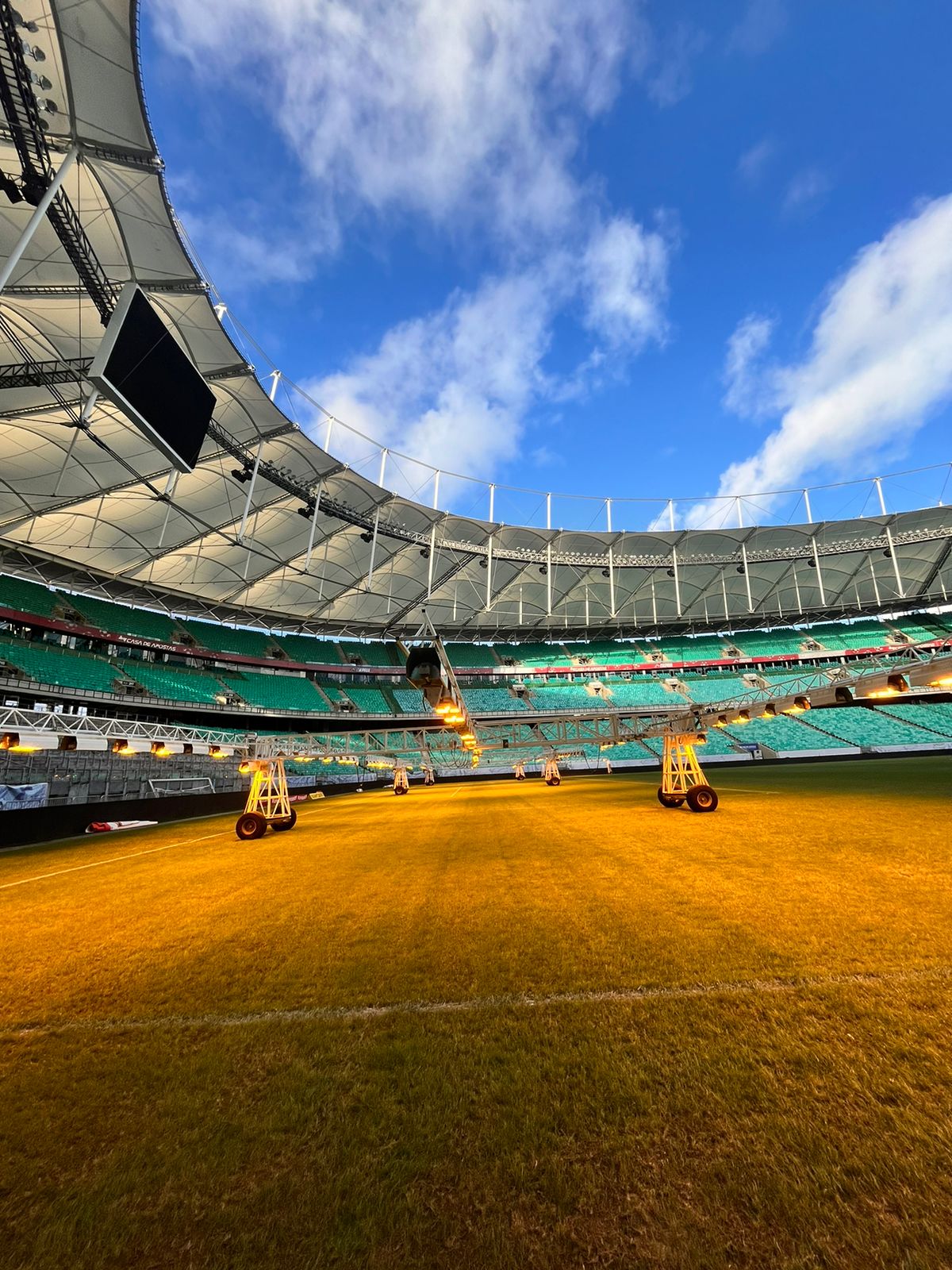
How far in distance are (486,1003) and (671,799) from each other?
12.4 m

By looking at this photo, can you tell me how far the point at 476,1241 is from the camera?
1.83m

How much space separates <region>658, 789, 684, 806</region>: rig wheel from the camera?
14.1 m

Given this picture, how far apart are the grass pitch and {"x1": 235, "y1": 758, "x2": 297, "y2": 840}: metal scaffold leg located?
798cm

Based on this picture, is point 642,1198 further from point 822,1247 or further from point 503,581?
point 503,581

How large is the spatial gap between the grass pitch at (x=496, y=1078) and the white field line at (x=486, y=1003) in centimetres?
3

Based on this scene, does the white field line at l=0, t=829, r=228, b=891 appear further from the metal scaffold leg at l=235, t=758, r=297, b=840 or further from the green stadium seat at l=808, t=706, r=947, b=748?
the green stadium seat at l=808, t=706, r=947, b=748

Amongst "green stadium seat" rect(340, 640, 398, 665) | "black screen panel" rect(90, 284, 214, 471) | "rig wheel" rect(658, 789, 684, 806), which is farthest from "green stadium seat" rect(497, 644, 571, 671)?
"black screen panel" rect(90, 284, 214, 471)

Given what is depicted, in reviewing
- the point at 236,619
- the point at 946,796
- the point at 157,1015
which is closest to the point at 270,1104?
the point at 157,1015

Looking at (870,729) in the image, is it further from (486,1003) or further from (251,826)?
(486,1003)

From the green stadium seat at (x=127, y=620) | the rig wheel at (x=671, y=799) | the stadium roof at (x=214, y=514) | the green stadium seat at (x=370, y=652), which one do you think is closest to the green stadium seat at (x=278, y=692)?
the stadium roof at (x=214, y=514)

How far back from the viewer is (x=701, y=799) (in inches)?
507

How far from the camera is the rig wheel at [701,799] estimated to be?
42.0ft

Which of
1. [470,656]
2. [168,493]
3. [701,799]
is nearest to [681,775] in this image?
[701,799]

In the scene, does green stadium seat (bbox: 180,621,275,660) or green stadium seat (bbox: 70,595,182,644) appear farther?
green stadium seat (bbox: 180,621,275,660)
